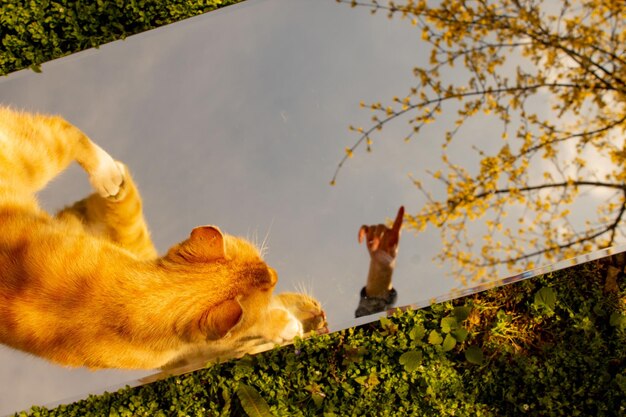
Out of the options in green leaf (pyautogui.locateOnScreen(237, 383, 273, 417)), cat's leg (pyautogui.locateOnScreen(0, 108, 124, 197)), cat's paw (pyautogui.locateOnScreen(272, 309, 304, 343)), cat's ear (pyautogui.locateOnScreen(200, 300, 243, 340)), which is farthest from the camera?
green leaf (pyautogui.locateOnScreen(237, 383, 273, 417))

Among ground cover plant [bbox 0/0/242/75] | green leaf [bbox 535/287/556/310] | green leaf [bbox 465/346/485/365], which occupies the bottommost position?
green leaf [bbox 465/346/485/365]

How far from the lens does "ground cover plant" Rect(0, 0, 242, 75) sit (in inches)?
121

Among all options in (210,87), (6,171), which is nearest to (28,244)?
(6,171)

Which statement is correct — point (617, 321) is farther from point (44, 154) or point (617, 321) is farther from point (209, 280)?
point (44, 154)

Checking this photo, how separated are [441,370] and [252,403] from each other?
97cm

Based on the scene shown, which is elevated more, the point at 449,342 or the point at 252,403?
the point at 449,342

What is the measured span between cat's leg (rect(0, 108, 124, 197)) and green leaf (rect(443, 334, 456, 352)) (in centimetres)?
177

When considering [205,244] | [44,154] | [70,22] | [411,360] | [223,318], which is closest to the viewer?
[223,318]

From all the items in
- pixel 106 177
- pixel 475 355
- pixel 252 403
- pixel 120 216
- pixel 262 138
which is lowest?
pixel 252 403

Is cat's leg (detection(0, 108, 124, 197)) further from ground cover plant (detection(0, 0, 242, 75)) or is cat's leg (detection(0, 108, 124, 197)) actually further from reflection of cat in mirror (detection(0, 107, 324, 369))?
ground cover plant (detection(0, 0, 242, 75))

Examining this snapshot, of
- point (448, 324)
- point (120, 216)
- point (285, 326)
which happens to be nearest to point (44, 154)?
point (120, 216)

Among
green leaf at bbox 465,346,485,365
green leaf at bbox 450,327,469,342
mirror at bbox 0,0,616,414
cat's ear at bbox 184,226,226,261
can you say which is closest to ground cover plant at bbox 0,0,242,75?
mirror at bbox 0,0,616,414

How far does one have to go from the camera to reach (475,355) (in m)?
2.74

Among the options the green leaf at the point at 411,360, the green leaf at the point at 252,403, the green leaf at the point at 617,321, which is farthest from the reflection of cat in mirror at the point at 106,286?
the green leaf at the point at 617,321
